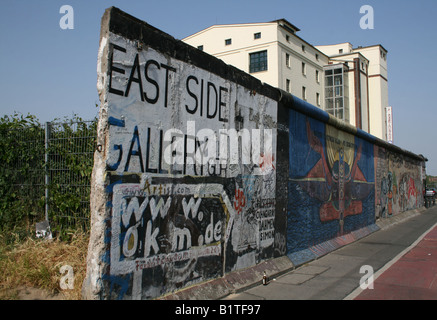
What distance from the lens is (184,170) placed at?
501cm

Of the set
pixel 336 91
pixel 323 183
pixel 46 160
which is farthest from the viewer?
pixel 336 91

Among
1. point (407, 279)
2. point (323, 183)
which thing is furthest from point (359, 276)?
point (323, 183)

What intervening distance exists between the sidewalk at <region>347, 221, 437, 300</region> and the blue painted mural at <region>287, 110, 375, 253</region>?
1.90m

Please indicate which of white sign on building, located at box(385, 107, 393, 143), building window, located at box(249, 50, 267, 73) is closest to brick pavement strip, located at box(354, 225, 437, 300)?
building window, located at box(249, 50, 267, 73)

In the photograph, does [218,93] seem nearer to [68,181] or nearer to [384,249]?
[68,181]

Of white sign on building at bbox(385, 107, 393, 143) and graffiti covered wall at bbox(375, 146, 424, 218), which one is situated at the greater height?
white sign on building at bbox(385, 107, 393, 143)

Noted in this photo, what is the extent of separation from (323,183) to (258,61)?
1054 inches

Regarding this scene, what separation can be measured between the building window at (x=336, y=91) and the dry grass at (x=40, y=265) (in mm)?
41721

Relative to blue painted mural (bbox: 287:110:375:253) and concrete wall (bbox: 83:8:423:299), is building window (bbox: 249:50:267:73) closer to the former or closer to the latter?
blue painted mural (bbox: 287:110:375:253)

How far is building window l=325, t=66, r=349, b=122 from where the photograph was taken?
43.1 meters

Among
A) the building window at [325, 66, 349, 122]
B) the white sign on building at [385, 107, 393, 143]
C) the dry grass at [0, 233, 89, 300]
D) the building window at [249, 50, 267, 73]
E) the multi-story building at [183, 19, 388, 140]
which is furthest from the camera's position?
the white sign on building at [385, 107, 393, 143]

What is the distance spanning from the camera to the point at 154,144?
4566 mm

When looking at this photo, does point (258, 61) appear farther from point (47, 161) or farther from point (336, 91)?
point (47, 161)

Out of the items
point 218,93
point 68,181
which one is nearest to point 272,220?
point 218,93
